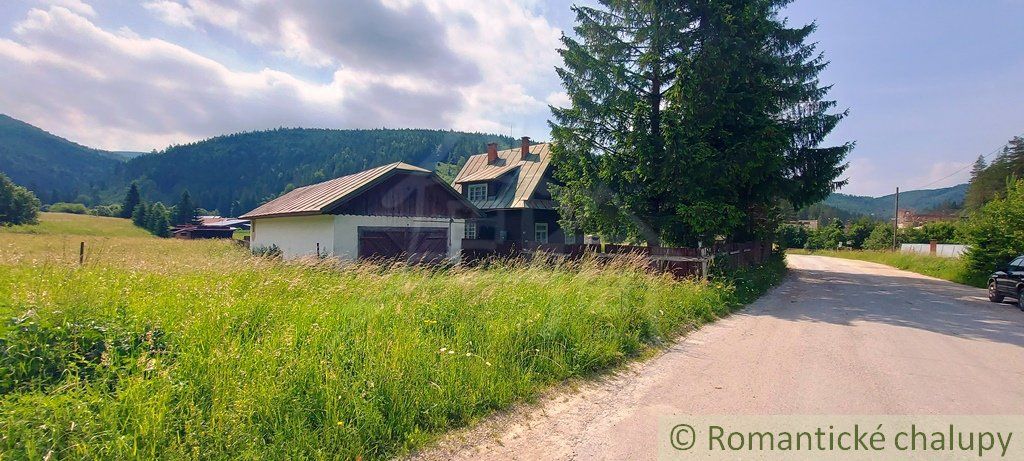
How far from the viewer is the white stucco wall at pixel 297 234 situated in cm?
1543

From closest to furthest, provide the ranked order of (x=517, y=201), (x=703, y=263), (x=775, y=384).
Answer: (x=775, y=384) < (x=703, y=263) < (x=517, y=201)

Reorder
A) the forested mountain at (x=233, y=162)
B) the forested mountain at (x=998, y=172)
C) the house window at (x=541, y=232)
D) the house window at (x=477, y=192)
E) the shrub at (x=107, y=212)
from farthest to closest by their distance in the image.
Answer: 1. the forested mountain at (x=233, y=162)
2. the shrub at (x=107, y=212)
3. the forested mountain at (x=998, y=172)
4. the house window at (x=477, y=192)
5. the house window at (x=541, y=232)

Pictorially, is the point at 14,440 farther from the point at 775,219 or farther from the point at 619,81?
the point at 775,219

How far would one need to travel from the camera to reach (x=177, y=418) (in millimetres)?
2984

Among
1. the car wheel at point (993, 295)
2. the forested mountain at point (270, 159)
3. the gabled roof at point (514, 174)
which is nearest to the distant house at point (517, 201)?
the gabled roof at point (514, 174)

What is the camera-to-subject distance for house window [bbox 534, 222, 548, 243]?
85.6 ft

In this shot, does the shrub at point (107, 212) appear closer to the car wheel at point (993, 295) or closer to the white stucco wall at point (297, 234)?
the white stucco wall at point (297, 234)

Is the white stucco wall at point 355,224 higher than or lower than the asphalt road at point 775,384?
higher

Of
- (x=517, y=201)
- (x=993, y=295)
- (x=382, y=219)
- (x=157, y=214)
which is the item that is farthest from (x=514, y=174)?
(x=157, y=214)

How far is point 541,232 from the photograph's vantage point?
26.3 meters

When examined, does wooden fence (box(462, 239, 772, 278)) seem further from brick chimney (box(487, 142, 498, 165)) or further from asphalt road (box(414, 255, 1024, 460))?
brick chimney (box(487, 142, 498, 165))

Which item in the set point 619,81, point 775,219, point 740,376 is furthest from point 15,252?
point 775,219

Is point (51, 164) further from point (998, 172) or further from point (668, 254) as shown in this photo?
point (998, 172)

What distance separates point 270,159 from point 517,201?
128667 mm
